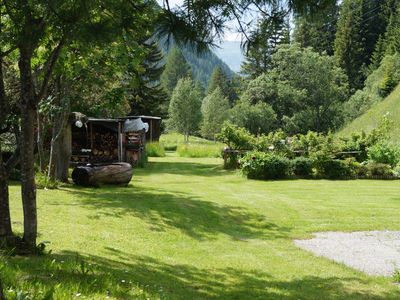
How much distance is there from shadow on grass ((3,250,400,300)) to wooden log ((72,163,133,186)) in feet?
23.8

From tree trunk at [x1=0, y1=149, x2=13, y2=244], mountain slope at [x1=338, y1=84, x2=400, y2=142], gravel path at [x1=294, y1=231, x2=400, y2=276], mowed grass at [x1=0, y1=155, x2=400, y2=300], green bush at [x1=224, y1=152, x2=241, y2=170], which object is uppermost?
mountain slope at [x1=338, y1=84, x2=400, y2=142]

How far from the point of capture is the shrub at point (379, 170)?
17750mm

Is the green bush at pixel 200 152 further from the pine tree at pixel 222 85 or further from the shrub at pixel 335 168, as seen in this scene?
the pine tree at pixel 222 85

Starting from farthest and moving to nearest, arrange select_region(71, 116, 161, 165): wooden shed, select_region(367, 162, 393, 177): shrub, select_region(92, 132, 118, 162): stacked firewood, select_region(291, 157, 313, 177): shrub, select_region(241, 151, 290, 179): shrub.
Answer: select_region(92, 132, 118, 162): stacked firewood < select_region(71, 116, 161, 165): wooden shed < select_region(291, 157, 313, 177): shrub < select_region(367, 162, 393, 177): shrub < select_region(241, 151, 290, 179): shrub

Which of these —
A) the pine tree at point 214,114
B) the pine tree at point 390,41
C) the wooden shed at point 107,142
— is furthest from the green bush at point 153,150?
the pine tree at point 390,41

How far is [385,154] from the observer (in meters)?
18.7

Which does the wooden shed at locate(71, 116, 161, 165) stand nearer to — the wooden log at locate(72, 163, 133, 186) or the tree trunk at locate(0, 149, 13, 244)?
the wooden log at locate(72, 163, 133, 186)

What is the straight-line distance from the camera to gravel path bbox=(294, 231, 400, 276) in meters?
6.96

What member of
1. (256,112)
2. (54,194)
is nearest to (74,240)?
(54,194)

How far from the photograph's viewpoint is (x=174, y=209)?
35.1 ft

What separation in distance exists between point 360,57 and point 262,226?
6004 centimetres

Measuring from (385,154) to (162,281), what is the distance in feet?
50.4

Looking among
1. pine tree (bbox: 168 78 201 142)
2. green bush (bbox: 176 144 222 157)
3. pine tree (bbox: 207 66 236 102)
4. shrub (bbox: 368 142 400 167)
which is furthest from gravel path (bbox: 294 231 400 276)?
pine tree (bbox: 207 66 236 102)

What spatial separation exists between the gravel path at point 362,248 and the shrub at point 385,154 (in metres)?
10.2
